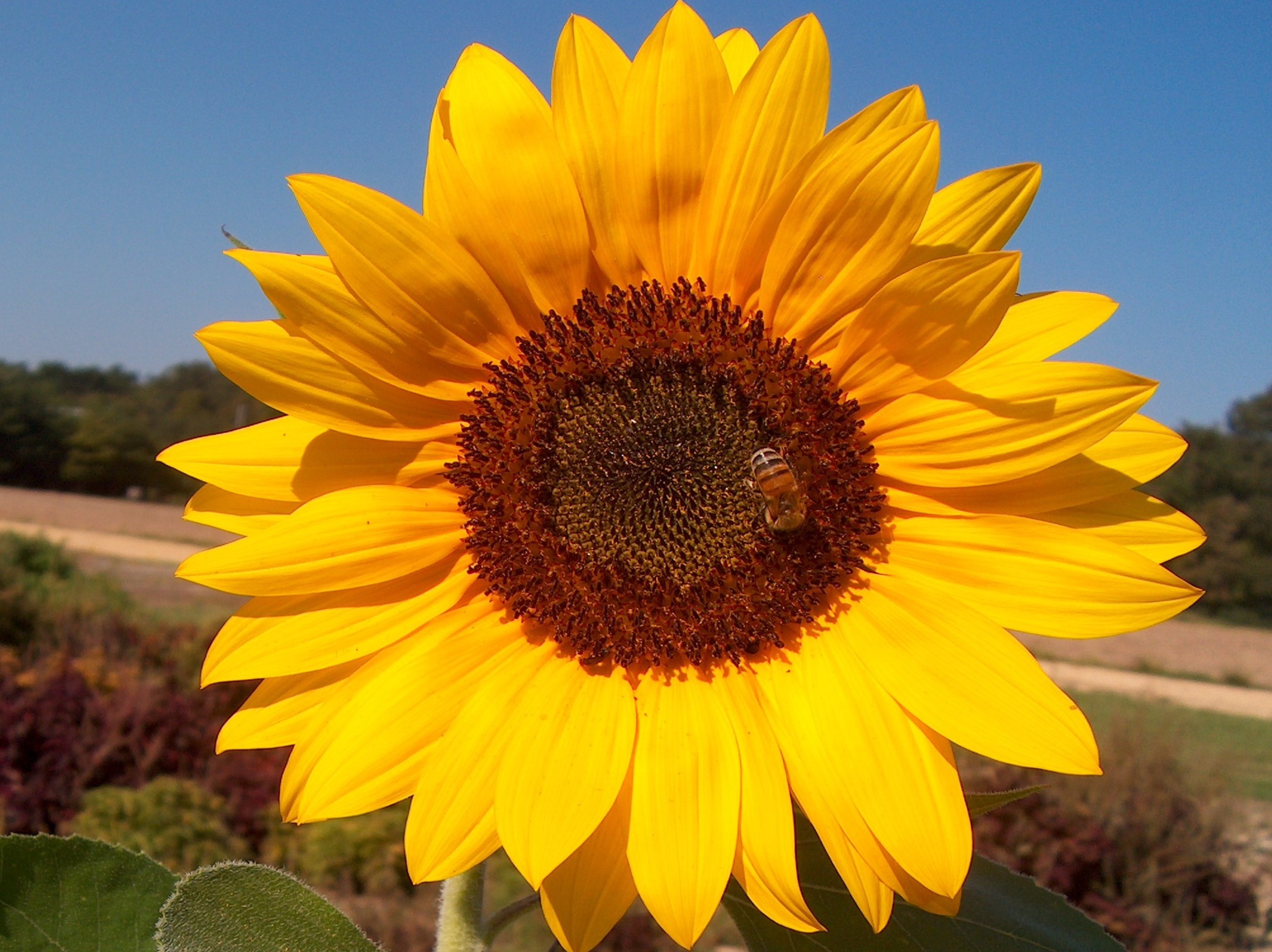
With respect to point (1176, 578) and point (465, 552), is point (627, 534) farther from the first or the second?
point (1176, 578)

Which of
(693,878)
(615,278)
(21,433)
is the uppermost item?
(21,433)

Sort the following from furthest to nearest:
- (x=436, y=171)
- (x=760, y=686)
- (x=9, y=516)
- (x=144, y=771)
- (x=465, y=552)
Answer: (x=9, y=516), (x=144, y=771), (x=465, y=552), (x=760, y=686), (x=436, y=171)

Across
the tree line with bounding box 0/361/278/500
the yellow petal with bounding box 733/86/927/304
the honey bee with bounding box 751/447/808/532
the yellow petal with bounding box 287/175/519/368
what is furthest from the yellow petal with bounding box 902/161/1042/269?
the tree line with bounding box 0/361/278/500

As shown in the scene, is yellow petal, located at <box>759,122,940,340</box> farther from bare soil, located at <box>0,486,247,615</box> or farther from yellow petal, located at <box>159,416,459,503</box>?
bare soil, located at <box>0,486,247,615</box>

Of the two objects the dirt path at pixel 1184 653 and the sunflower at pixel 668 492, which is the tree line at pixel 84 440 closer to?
the dirt path at pixel 1184 653

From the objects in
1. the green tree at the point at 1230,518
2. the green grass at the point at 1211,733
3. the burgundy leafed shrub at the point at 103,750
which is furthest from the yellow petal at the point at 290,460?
→ the green tree at the point at 1230,518

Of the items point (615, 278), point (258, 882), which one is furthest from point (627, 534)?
point (258, 882)

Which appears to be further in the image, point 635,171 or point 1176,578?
point 635,171

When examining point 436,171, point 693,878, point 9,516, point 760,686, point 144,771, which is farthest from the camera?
point 9,516
